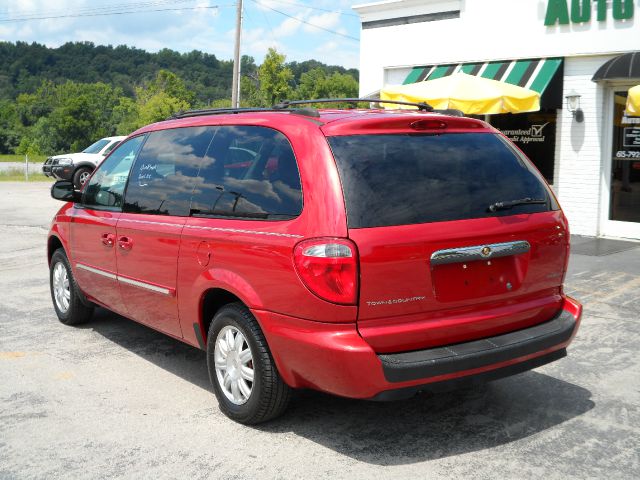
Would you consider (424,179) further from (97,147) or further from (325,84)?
(325,84)

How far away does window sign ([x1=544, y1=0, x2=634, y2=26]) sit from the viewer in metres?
12.0

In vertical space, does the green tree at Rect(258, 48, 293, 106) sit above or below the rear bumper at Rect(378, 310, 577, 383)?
above

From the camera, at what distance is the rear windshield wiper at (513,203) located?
13.0ft

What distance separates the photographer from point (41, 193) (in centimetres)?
2364

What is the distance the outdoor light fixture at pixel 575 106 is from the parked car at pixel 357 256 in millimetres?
9114

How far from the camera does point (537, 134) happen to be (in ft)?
45.1

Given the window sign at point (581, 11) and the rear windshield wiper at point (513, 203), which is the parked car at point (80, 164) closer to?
the window sign at point (581, 11)

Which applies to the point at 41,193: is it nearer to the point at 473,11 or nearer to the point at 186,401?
the point at 473,11

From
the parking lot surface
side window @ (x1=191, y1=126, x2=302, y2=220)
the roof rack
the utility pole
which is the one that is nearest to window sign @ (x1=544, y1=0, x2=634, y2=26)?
the parking lot surface

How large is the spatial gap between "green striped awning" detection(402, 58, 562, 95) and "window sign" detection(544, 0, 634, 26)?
708mm

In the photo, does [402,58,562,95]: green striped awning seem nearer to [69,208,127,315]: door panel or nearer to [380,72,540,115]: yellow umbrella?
[380,72,540,115]: yellow umbrella

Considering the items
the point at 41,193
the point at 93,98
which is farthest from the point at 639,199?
the point at 93,98

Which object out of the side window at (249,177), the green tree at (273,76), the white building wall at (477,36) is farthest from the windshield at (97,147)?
the green tree at (273,76)

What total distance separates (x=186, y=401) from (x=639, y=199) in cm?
1017
